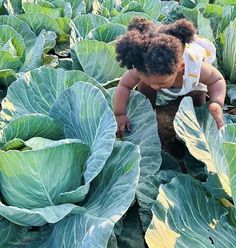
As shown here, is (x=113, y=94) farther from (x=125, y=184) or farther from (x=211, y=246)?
(x=211, y=246)

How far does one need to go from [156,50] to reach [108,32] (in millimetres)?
1080

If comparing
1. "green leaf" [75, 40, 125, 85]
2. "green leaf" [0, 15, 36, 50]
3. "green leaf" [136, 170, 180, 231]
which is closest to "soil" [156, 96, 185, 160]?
"green leaf" [75, 40, 125, 85]

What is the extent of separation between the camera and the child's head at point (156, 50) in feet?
5.88

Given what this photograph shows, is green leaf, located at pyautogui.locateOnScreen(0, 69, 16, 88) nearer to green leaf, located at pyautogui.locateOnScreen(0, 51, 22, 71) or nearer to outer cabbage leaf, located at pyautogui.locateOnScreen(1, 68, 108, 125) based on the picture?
green leaf, located at pyautogui.locateOnScreen(0, 51, 22, 71)

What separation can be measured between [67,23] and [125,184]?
1.86 m

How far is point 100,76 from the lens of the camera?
262 cm

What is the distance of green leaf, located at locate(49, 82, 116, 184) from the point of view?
1.63 metres

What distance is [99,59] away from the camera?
8.40 feet

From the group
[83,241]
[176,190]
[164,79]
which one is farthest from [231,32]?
[83,241]

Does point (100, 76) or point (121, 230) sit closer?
point (121, 230)

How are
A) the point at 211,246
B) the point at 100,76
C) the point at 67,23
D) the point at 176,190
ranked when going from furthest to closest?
the point at 67,23 → the point at 100,76 → the point at 176,190 → the point at 211,246

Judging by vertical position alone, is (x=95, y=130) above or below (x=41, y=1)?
above

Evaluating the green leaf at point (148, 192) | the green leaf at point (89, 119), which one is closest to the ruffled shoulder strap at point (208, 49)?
the green leaf at point (148, 192)

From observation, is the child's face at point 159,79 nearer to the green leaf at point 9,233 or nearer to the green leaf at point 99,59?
the green leaf at point 99,59
